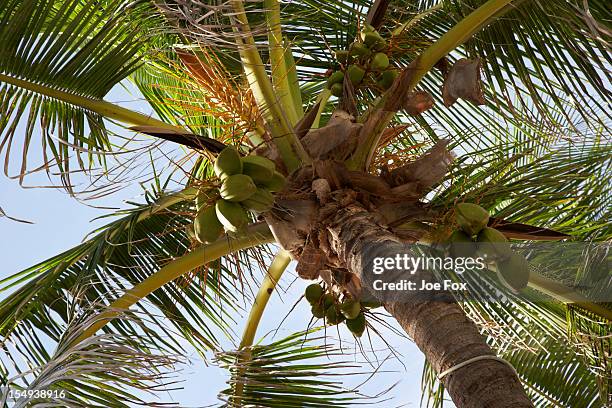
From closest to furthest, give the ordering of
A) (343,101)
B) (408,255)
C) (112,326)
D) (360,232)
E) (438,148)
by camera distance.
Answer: (408,255) → (360,232) → (438,148) → (343,101) → (112,326)

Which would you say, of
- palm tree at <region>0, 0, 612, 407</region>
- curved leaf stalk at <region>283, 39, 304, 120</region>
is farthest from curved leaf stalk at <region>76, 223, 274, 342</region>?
curved leaf stalk at <region>283, 39, 304, 120</region>

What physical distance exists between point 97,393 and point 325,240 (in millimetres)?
1176

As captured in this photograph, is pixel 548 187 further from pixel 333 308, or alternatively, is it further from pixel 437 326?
pixel 437 326

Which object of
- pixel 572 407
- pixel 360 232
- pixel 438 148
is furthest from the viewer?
pixel 572 407

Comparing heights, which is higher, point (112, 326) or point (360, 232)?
point (112, 326)

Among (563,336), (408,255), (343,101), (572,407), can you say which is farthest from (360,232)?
(572,407)

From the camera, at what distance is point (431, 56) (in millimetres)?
2705

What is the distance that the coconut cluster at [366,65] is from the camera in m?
3.15

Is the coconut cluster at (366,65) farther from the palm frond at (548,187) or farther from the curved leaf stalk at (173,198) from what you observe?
the curved leaf stalk at (173,198)

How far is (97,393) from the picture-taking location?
3059 mm

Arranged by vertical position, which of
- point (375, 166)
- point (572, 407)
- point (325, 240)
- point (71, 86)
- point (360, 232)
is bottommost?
point (572, 407)

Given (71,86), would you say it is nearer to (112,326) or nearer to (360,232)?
(112,326)

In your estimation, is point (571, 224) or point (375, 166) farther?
point (571, 224)

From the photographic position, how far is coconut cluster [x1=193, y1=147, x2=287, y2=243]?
2.39 meters
